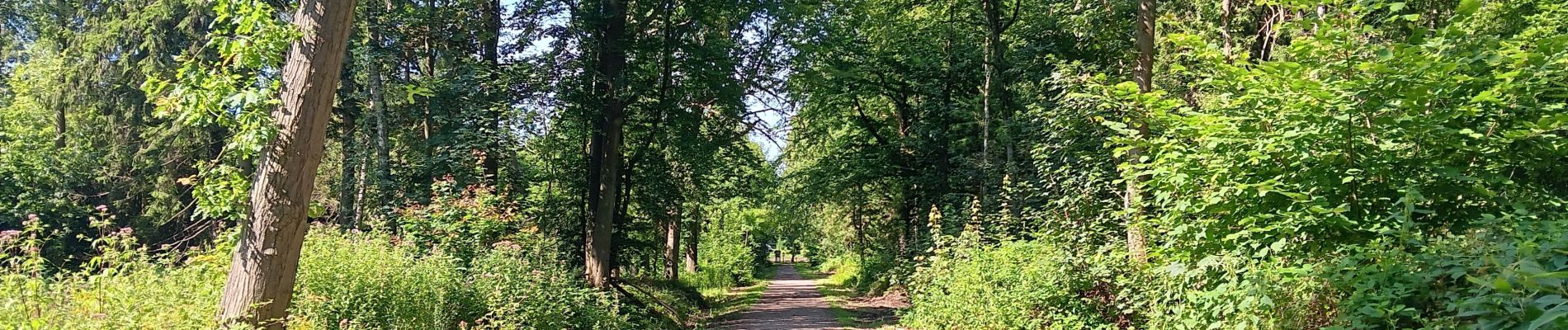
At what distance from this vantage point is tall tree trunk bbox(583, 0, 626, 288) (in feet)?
43.0

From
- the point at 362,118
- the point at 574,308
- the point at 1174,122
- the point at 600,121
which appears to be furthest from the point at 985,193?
the point at 362,118

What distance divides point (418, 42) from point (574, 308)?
8.28 m

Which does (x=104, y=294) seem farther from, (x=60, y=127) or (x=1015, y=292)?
(x=60, y=127)

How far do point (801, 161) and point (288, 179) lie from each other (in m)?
25.2

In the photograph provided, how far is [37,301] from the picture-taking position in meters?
4.43

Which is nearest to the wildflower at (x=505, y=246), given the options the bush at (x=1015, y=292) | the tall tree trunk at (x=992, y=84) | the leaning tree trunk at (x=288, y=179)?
the leaning tree trunk at (x=288, y=179)

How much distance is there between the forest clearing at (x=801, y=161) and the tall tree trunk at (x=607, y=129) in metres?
0.06

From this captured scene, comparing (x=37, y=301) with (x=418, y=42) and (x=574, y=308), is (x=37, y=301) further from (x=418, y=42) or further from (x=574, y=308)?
(x=418, y=42)

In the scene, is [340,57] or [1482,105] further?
[340,57]

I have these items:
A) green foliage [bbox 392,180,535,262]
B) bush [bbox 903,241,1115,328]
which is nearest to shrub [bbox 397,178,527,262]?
green foliage [bbox 392,180,535,262]

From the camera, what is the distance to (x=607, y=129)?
13445 millimetres

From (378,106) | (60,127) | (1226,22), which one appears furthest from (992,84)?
(60,127)

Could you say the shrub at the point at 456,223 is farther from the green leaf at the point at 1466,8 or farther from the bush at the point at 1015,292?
the green leaf at the point at 1466,8

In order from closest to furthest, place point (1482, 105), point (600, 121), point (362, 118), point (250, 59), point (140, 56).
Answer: point (1482, 105)
point (250, 59)
point (600, 121)
point (362, 118)
point (140, 56)
